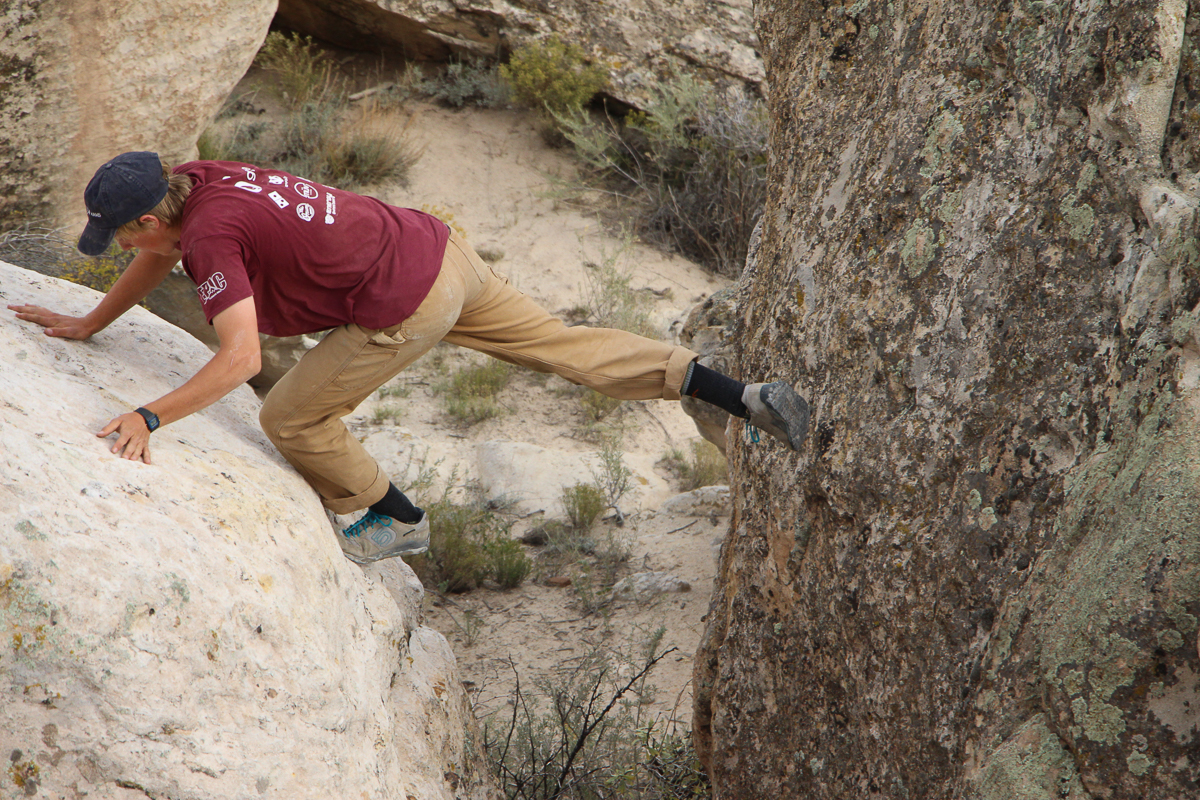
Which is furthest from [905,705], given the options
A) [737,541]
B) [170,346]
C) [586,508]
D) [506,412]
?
[506,412]

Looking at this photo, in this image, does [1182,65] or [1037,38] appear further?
[1037,38]

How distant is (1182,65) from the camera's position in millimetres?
1754

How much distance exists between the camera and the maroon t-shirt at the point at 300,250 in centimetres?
220

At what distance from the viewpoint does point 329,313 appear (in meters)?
2.49

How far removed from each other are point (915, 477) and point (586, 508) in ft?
9.21

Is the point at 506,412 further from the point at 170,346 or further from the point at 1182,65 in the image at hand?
the point at 1182,65

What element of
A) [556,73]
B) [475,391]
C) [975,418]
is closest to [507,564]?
[475,391]

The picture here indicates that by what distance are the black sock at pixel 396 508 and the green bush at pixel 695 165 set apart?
4.41 meters

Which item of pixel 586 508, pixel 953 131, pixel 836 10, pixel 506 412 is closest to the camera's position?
pixel 953 131

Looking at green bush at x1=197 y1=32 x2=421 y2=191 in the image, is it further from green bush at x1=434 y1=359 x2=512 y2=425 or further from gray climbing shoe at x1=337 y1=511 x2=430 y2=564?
gray climbing shoe at x1=337 y1=511 x2=430 y2=564

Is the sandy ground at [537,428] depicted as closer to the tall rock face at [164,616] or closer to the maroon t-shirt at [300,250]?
the tall rock face at [164,616]

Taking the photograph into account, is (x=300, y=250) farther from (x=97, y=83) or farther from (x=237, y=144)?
(x=237, y=144)

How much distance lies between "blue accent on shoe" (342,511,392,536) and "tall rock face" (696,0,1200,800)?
106 cm

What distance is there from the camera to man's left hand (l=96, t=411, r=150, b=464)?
6.39ft
